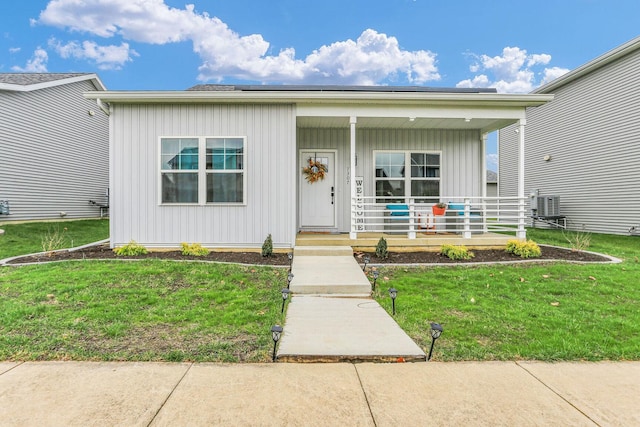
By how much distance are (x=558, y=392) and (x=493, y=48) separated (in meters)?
20.2

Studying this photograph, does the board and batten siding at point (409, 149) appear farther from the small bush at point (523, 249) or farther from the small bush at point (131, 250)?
the small bush at point (131, 250)

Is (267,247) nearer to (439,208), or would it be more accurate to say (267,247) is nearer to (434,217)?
(434,217)

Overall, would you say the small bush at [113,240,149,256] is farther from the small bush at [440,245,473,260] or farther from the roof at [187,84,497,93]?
the small bush at [440,245,473,260]

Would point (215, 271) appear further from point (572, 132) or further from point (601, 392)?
point (572, 132)

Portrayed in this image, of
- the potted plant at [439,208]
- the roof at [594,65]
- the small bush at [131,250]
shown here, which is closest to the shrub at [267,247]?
the small bush at [131,250]

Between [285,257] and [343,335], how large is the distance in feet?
11.1

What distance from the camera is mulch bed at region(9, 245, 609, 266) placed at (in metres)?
5.96

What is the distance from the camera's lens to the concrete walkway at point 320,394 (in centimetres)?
187

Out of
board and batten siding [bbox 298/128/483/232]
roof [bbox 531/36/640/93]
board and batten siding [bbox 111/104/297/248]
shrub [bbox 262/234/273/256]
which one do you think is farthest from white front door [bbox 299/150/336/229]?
roof [bbox 531/36/640/93]

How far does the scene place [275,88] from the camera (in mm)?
8266

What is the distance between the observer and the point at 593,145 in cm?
1077

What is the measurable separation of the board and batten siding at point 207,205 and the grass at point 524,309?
8.94 ft

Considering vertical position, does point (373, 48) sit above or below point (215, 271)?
above

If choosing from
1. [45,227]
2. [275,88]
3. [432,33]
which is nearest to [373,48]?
[432,33]
